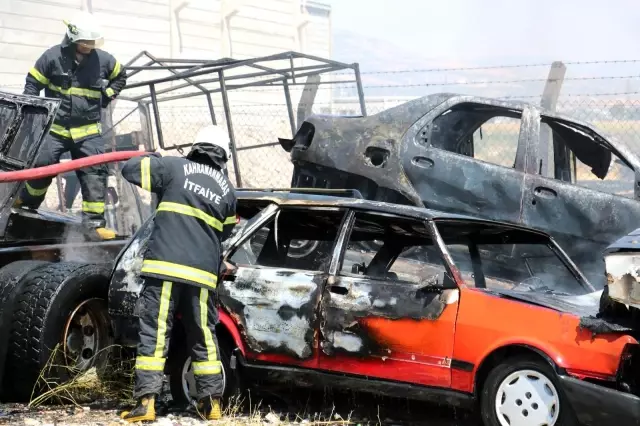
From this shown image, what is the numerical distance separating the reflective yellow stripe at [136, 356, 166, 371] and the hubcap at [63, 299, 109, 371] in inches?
27.9

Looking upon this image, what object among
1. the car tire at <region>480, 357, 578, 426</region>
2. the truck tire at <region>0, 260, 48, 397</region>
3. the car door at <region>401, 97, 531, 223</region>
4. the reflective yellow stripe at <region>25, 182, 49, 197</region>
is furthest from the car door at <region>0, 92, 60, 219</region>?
the car tire at <region>480, 357, 578, 426</region>

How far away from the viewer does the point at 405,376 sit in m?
4.59

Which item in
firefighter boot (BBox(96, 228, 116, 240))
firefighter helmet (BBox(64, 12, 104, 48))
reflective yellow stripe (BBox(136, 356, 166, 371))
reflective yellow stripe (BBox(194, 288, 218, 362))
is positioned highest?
firefighter helmet (BBox(64, 12, 104, 48))

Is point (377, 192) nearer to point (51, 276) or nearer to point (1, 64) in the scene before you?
point (51, 276)

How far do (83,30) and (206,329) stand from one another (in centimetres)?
330

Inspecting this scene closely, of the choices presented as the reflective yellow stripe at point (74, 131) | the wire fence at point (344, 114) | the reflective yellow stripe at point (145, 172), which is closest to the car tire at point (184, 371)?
the reflective yellow stripe at point (145, 172)

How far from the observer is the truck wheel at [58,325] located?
509cm

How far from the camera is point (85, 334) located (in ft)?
18.3

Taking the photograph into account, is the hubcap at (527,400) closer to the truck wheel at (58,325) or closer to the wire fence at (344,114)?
the truck wheel at (58,325)

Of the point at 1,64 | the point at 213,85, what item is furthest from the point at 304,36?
the point at 1,64

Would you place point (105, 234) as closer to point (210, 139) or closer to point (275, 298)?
point (210, 139)

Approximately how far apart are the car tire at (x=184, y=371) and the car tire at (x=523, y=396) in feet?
4.86

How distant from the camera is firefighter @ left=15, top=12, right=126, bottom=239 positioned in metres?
7.11

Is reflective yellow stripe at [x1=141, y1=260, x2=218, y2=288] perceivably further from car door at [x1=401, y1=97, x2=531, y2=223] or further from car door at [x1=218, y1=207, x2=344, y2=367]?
car door at [x1=401, y1=97, x2=531, y2=223]
